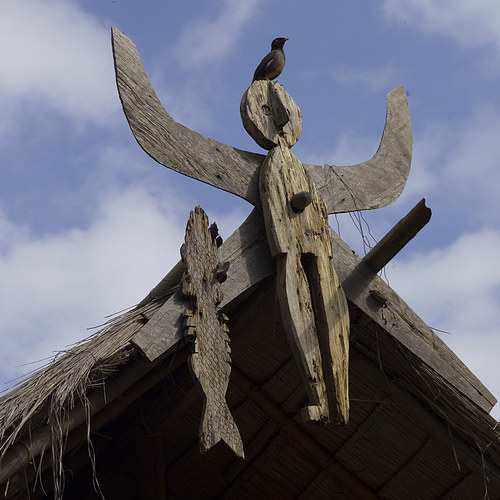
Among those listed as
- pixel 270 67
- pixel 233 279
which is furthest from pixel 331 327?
pixel 270 67

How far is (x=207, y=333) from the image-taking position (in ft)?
7.36

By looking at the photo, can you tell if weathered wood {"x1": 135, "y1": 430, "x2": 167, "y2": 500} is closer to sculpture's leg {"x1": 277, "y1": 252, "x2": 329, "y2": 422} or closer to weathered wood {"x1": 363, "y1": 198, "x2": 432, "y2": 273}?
sculpture's leg {"x1": 277, "y1": 252, "x2": 329, "y2": 422}

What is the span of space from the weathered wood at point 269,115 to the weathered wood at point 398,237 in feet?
1.95

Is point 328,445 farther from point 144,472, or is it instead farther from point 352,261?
point 352,261

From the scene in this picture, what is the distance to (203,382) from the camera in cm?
213

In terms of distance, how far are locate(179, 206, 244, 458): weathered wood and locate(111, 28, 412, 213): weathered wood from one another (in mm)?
236

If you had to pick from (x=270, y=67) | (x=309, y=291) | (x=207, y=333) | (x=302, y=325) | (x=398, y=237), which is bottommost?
(x=207, y=333)

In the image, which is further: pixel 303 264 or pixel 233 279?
pixel 303 264

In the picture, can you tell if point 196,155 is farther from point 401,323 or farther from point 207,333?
point 401,323

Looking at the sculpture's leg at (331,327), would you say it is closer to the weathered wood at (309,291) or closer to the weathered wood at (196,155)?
the weathered wood at (309,291)

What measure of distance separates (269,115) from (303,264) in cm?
72

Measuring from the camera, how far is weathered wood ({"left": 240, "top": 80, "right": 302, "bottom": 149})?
275cm

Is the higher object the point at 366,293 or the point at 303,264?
the point at 366,293

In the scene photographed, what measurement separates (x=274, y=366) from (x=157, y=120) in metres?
1.62
